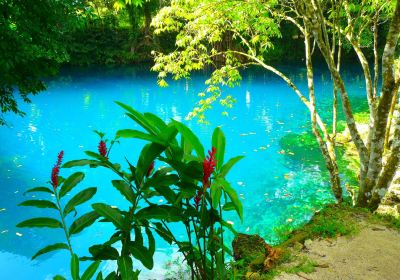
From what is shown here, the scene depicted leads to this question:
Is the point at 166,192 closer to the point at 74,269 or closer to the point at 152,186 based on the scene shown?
the point at 152,186

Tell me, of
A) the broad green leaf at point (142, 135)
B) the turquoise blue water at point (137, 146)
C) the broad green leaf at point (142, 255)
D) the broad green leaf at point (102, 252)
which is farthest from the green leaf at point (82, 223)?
the turquoise blue water at point (137, 146)

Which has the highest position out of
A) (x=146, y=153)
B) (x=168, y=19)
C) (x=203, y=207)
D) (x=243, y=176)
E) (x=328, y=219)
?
(x=168, y=19)

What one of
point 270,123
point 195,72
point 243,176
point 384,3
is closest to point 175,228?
point 243,176

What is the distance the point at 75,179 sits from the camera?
1.74 metres

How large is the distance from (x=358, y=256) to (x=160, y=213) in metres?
2.00

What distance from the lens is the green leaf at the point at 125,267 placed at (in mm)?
1487

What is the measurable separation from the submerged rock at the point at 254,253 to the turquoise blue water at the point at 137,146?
1.52 m

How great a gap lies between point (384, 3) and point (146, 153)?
15.3 feet

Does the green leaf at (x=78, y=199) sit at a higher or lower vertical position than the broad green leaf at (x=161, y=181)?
lower

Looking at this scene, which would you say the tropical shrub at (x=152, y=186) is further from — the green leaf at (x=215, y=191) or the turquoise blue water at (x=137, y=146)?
the turquoise blue water at (x=137, y=146)

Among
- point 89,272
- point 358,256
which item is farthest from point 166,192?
point 358,256

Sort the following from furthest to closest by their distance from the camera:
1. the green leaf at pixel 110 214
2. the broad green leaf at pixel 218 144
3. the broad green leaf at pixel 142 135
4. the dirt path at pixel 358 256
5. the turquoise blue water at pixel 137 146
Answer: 1. the turquoise blue water at pixel 137 146
2. the dirt path at pixel 358 256
3. the broad green leaf at pixel 218 144
4. the green leaf at pixel 110 214
5. the broad green leaf at pixel 142 135

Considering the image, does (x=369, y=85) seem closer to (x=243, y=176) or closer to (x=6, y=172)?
(x=243, y=176)

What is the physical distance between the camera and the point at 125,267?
1.50 metres
